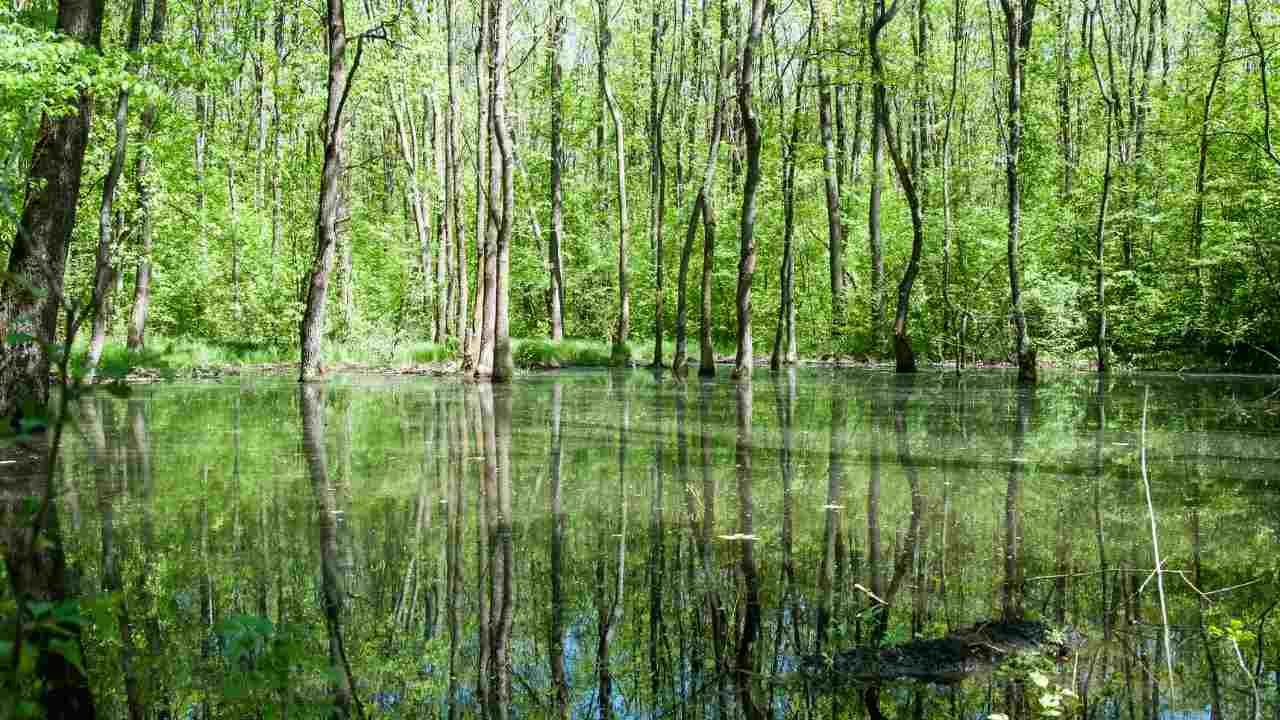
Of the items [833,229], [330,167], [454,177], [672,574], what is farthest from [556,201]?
[672,574]

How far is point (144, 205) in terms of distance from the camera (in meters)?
24.2

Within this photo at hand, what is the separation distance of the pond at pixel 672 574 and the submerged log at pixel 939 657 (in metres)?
0.02

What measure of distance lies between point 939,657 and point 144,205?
24823mm

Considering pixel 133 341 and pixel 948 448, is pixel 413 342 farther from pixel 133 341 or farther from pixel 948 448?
pixel 948 448

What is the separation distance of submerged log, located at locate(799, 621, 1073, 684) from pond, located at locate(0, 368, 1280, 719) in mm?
16

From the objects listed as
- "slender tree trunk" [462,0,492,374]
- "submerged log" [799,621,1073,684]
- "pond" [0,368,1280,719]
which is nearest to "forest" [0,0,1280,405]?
"slender tree trunk" [462,0,492,374]

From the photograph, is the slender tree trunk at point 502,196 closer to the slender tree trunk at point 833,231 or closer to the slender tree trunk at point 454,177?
the slender tree trunk at point 454,177

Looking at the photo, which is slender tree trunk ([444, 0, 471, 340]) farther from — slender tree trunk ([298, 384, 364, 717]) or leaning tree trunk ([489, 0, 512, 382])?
slender tree trunk ([298, 384, 364, 717])

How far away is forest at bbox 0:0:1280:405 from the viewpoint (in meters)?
24.1

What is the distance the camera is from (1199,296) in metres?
29.9

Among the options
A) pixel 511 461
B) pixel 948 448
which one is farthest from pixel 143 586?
pixel 948 448

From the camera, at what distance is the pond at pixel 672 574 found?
351 centimetres

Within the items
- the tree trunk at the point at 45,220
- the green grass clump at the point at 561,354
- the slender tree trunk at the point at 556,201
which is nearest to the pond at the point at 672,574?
the tree trunk at the point at 45,220

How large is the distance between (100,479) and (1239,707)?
8582 millimetres
